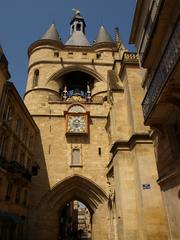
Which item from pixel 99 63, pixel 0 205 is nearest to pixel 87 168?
pixel 0 205

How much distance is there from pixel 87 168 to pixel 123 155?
6522mm

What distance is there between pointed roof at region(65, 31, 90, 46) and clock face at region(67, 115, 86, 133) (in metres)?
13.2

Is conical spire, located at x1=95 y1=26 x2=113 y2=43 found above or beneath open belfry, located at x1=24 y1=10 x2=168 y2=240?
above

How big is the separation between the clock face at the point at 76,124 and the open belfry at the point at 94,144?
0.08 m

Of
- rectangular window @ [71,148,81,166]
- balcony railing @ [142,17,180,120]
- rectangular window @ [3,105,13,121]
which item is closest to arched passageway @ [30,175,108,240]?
rectangular window @ [71,148,81,166]

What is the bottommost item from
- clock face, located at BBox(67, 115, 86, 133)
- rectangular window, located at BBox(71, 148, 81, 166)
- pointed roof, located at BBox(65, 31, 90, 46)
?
rectangular window, located at BBox(71, 148, 81, 166)

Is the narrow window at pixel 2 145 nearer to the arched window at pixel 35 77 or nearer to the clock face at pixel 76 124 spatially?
the clock face at pixel 76 124

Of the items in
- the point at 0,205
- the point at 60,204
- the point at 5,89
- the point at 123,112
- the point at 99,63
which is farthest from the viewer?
the point at 99,63

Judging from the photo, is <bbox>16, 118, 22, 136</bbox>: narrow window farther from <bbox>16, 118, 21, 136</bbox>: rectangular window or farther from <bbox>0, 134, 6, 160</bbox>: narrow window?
<bbox>0, 134, 6, 160</bbox>: narrow window

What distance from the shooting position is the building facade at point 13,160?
11.5 meters

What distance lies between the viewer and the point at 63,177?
16547 mm

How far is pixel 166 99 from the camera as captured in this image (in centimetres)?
552

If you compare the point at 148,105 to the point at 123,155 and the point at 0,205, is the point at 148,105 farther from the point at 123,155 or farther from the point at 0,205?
the point at 0,205

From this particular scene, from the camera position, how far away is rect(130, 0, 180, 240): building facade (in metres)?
4.94
